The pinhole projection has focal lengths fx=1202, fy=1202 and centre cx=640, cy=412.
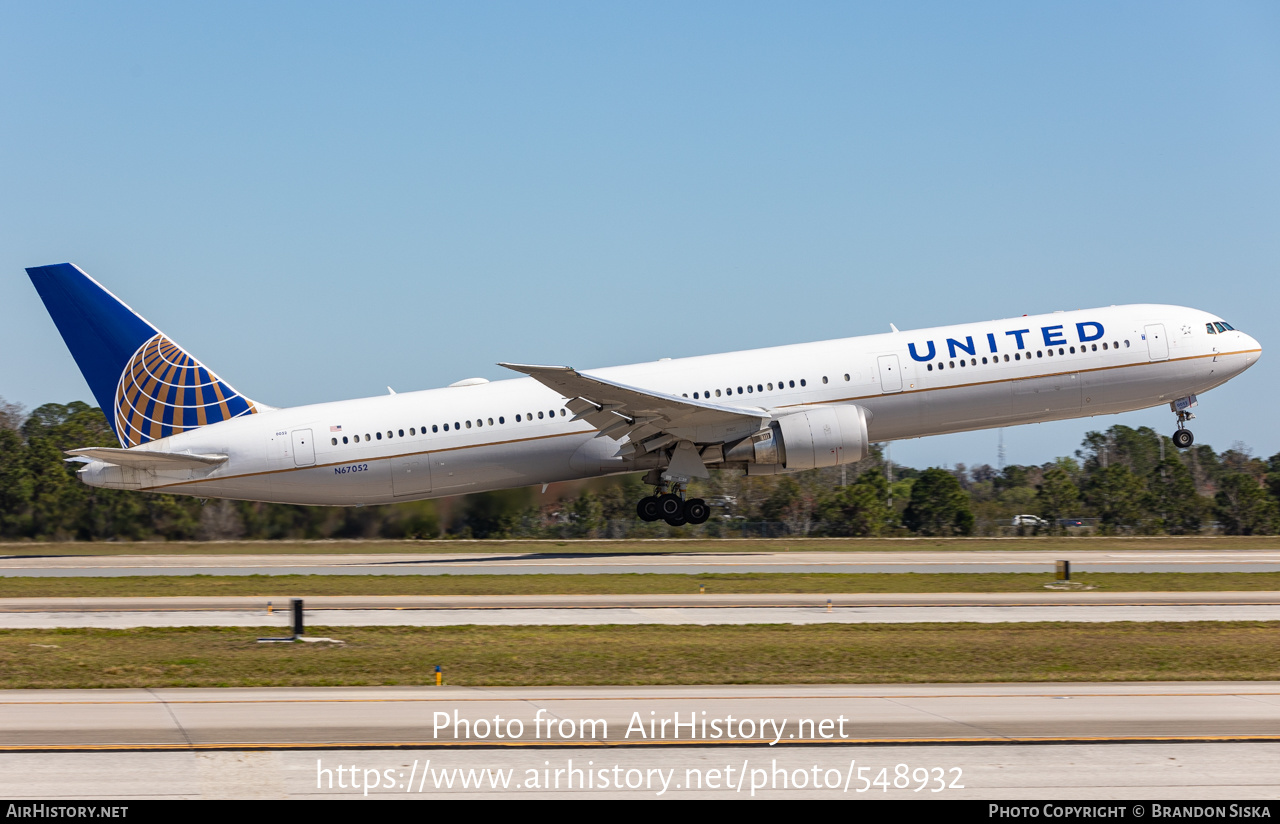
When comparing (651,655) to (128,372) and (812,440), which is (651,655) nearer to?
(812,440)

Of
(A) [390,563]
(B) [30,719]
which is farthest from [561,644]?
(A) [390,563]

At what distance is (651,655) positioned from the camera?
59.0 ft

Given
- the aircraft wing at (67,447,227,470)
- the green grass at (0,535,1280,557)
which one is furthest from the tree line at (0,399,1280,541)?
the aircraft wing at (67,447,227,470)

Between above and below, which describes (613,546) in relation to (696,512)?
below

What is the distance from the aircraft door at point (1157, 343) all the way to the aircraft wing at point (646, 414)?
1163 cm

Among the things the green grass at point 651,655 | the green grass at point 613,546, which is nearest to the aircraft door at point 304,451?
the green grass at point 613,546

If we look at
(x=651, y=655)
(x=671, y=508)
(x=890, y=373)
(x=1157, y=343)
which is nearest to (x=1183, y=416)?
(x=1157, y=343)

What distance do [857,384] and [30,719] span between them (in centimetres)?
2604

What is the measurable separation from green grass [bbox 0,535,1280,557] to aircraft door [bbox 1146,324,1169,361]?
7.50 meters

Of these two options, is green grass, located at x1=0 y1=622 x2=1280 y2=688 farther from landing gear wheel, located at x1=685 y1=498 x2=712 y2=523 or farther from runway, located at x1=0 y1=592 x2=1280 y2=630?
landing gear wheel, located at x1=685 y1=498 x2=712 y2=523

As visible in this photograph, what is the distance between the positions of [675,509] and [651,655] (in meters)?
18.5

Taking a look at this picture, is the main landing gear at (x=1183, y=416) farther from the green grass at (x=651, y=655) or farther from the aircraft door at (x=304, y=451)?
the aircraft door at (x=304, y=451)

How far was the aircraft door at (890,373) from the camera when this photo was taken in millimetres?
35125
